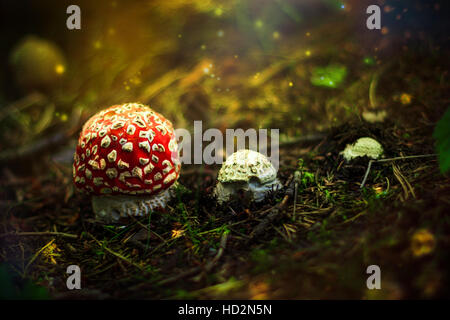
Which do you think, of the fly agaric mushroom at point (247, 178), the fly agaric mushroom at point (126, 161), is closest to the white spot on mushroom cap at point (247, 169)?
the fly agaric mushroom at point (247, 178)

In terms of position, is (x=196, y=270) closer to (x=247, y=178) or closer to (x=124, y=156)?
(x=247, y=178)

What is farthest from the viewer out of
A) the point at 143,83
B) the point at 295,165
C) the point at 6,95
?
the point at 6,95

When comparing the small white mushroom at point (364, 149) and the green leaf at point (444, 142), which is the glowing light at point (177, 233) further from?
the green leaf at point (444, 142)

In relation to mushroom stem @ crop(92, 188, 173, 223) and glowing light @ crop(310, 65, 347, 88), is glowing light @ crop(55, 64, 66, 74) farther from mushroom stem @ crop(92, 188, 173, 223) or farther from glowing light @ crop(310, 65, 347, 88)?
glowing light @ crop(310, 65, 347, 88)

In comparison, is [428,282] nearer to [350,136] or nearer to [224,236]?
[224,236]

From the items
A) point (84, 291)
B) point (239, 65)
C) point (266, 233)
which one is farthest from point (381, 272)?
point (239, 65)

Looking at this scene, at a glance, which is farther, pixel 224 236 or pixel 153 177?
pixel 153 177

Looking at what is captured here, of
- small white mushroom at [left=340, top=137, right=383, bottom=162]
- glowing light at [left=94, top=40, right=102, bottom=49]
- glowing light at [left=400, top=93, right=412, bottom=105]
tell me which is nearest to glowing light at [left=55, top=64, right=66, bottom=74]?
glowing light at [left=94, top=40, right=102, bottom=49]
